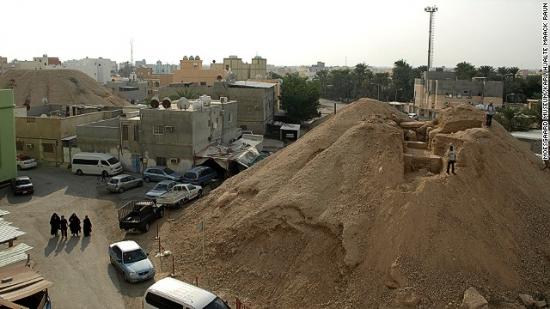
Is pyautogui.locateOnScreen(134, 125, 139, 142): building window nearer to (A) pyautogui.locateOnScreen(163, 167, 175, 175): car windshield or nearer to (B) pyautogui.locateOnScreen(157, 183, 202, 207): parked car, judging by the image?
(A) pyautogui.locateOnScreen(163, 167, 175, 175): car windshield

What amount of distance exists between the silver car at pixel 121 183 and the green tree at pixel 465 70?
67.0 meters

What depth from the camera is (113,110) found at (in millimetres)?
43250

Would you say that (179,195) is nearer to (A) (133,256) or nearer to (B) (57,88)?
(A) (133,256)

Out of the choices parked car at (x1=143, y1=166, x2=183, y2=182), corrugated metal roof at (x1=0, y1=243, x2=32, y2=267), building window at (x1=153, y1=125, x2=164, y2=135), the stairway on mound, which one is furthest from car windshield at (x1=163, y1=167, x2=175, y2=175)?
the stairway on mound

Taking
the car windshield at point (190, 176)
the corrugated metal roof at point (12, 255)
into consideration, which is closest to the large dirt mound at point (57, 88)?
the car windshield at point (190, 176)

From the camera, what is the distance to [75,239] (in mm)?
21641

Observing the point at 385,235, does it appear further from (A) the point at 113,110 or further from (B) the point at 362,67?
(B) the point at 362,67

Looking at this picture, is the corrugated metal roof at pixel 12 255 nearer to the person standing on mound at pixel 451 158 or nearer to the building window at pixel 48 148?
the person standing on mound at pixel 451 158

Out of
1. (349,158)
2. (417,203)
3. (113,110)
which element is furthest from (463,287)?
(113,110)

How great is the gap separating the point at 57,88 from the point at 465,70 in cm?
6672

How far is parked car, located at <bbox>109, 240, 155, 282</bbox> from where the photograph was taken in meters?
17.2

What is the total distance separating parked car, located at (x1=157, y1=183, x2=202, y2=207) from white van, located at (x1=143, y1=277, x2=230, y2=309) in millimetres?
10234

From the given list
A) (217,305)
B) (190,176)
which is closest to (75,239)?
(190,176)

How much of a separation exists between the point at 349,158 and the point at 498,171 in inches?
208
